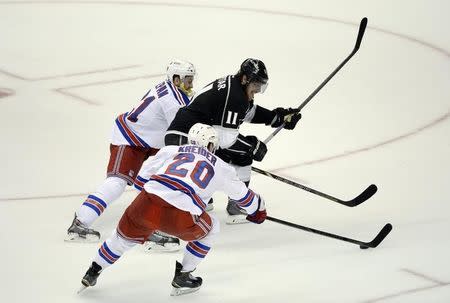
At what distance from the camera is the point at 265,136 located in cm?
648

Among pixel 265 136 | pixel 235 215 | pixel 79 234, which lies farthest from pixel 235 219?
pixel 265 136

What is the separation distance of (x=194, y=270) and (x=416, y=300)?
89 cm

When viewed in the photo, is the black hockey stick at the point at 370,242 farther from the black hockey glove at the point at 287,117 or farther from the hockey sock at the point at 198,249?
the black hockey glove at the point at 287,117

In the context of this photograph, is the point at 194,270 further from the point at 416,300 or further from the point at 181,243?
the point at 416,300

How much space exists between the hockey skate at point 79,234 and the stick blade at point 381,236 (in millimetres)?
1220

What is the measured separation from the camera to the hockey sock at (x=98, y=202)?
4.80 meters

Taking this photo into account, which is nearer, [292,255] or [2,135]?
[292,255]

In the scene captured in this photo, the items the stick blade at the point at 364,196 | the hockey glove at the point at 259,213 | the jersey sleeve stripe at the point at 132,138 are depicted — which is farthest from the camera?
the stick blade at the point at 364,196

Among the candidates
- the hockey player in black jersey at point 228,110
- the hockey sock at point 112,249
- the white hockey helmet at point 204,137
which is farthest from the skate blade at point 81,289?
the hockey player in black jersey at point 228,110

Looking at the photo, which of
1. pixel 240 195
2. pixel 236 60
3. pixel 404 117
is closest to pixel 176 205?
pixel 240 195

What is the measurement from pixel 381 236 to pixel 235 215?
0.76 meters

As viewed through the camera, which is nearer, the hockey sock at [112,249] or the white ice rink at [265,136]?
the hockey sock at [112,249]

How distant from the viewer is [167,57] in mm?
7895

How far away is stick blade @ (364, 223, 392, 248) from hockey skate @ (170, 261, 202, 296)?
0.95 meters
